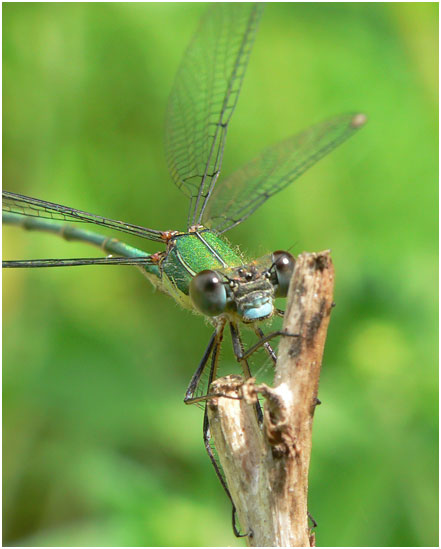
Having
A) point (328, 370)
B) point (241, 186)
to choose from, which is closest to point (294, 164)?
point (241, 186)

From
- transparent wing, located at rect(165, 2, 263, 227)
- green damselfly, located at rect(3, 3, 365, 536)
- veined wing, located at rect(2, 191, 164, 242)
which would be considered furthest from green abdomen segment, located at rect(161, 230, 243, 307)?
→ transparent wing, located at rect(165, 2, 263, 227)

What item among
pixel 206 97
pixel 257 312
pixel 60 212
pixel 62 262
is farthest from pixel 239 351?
pixel 206 97

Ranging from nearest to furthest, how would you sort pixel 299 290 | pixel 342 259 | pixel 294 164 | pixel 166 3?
pixel 299 290 < pixel 294 164 < pixel 342 259 < pixel 166 3

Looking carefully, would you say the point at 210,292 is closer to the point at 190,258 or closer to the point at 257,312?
the point at 257,312

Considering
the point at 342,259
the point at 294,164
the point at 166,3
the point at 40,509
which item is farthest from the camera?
the point at 166,3

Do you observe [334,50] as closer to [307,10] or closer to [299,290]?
[307,10]
